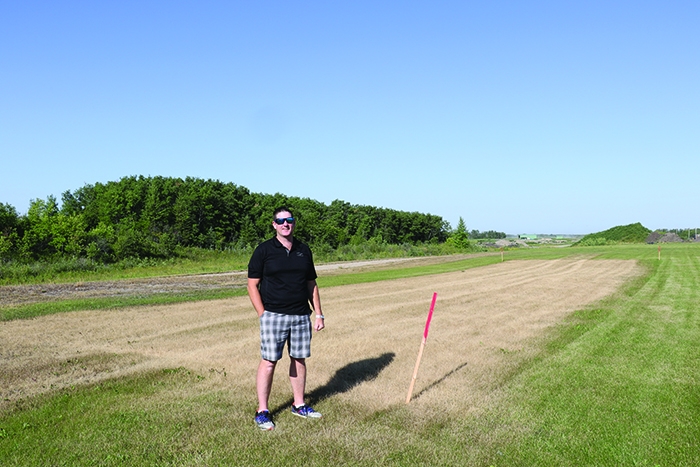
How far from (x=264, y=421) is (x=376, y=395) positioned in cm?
189

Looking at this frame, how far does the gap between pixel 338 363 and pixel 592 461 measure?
465 centimetres

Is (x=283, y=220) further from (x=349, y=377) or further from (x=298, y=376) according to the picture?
(x=349, y=377)

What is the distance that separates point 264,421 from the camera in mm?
5953

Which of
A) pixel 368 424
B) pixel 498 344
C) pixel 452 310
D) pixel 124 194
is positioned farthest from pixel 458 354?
pixel 124 194

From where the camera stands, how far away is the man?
19.5 ft

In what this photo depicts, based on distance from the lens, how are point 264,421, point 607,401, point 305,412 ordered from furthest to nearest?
1. point 607,401
2. point 305,412
3. point 264,421

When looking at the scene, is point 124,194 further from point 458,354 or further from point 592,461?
point 592,461

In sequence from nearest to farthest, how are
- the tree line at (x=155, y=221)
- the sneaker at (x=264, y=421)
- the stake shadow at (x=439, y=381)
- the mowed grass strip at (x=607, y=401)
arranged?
the mowed grass strip at (x=607, y=401) → the sneaker at (x=264, y=421) → the stake shadow at (x=439, y=381) → the tree line at (x=155, y=221)

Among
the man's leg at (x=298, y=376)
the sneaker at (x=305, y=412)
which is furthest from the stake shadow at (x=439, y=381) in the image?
the man's leg at (x=298, y=376)

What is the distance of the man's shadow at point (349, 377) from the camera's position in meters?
7.12

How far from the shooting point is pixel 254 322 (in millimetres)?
13273

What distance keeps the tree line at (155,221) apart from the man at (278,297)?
38159 mm

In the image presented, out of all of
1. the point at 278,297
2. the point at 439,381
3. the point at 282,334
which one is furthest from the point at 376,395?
the point at 278,297

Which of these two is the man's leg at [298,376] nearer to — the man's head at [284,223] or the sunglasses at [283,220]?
the man's head at [284,223]
